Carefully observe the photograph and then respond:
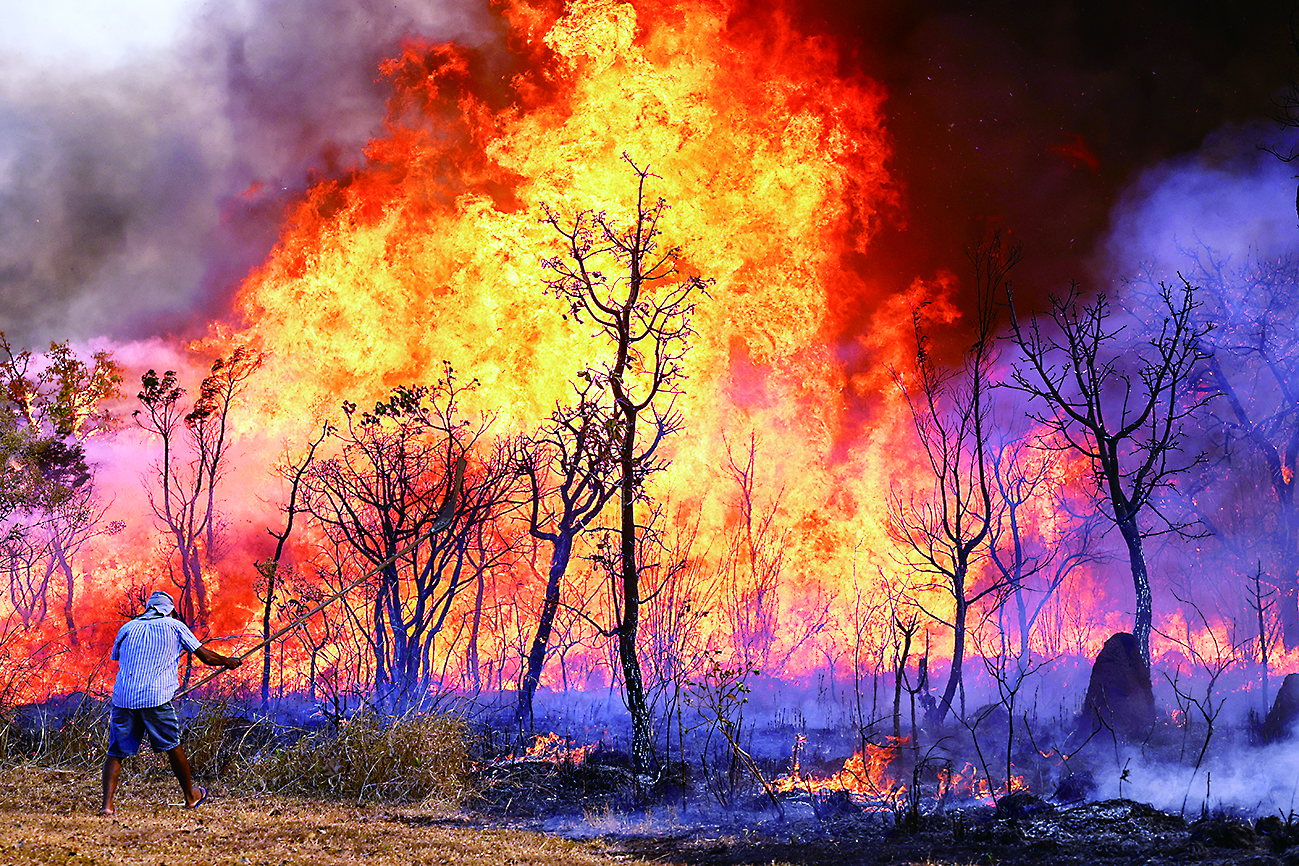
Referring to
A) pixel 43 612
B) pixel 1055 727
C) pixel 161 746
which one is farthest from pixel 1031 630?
pixel 43 612

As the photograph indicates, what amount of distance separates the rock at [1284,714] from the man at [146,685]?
552 inches

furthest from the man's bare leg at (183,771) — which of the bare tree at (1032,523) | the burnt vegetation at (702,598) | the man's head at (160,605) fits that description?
the bare tree at (1032,523)

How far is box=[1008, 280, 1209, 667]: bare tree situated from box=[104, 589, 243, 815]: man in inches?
539

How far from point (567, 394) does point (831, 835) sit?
1453cm

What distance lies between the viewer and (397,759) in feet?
38.2

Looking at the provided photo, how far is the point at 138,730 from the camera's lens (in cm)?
884

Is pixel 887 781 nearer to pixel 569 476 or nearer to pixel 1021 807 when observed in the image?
pixel 1021 807

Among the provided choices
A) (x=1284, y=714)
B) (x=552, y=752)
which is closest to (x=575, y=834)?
(x=552, y=752)

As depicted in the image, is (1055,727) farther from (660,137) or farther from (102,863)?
(660,137)

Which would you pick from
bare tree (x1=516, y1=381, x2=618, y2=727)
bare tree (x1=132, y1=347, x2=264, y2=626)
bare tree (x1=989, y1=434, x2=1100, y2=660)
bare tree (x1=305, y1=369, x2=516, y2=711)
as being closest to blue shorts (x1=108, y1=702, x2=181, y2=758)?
bare tree (x1=516, y1=381, x2=618, y2=727)

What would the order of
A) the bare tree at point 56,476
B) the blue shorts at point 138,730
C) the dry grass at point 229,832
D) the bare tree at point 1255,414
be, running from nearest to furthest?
the dry grass at point 229,832, the blue shorts at point 138,730, the bare tree at point 1255,414, the bare tree at point 56,476

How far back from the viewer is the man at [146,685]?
28.7 ft

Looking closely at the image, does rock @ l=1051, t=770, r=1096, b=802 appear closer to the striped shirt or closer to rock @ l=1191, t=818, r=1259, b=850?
rock @ l=1191, t=818, r=1259, b=850

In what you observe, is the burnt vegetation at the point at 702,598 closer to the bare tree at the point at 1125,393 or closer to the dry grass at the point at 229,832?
the bare tree at the point at 1125,393
